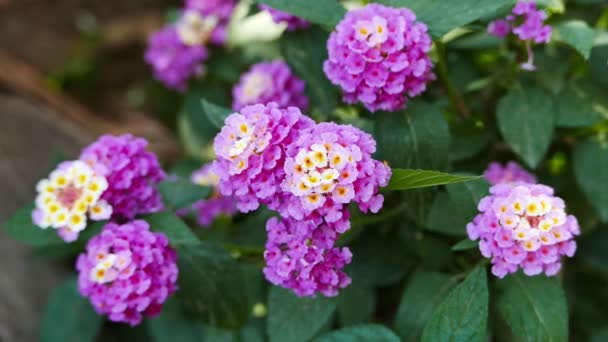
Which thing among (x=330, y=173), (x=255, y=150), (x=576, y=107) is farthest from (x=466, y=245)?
(x=576, y=107)

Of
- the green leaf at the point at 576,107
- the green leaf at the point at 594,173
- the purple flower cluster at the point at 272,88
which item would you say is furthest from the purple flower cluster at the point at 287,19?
the green leaf at the point at 594,173

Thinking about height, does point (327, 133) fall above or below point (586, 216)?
above

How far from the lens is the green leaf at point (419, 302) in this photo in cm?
173

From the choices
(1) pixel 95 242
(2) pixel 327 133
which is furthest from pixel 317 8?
(1) pixel 95 242

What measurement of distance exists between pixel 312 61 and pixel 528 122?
0.59 metres

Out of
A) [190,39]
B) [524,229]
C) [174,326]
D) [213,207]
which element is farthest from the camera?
[190,39]

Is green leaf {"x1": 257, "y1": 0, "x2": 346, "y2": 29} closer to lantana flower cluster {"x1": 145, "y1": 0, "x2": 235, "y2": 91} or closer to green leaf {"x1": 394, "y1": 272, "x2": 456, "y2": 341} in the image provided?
green leaf {"x1": 394, "y1": 272, "x2": 456, "y2": 341}

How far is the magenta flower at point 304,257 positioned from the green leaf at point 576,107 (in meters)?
0.76

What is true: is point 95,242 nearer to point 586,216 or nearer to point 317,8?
point 317,8

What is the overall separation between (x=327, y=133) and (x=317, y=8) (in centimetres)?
47

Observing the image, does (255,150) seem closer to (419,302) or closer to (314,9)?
(314,9)

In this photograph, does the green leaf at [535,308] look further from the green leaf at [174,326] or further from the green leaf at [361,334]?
the green leaf at [174,326]

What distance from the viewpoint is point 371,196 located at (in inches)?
54.9

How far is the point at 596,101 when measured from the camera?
75.5 inches
